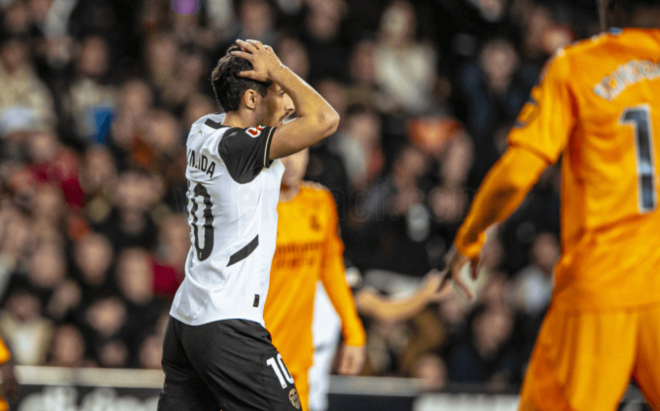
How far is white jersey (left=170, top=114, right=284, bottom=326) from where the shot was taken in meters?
3.42


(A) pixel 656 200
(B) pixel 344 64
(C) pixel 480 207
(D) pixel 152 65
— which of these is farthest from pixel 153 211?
(A) pixel 656 200

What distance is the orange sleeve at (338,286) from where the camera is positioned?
4.98m

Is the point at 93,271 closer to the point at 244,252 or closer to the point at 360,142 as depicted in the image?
the point at 360,142

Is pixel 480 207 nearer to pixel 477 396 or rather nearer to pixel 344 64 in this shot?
pixel 477 396

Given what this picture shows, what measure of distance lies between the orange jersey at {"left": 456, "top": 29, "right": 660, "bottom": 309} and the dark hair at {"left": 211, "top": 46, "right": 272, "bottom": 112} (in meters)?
1.16

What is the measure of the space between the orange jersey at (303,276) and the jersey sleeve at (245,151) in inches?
48.2

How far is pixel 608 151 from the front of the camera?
11.1ft

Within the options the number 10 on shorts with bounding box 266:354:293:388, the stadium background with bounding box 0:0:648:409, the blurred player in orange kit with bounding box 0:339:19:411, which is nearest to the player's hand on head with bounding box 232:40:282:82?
the number 10 on shorts with bounding box 266:354:293:388

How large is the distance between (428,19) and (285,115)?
20.2 ft

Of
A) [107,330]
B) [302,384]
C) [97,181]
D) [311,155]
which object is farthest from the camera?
[97,181]

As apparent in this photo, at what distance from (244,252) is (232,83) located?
2.52 feet

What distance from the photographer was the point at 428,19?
31.0ft

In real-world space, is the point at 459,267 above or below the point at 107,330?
above

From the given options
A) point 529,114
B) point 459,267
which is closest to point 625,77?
point 529,114
